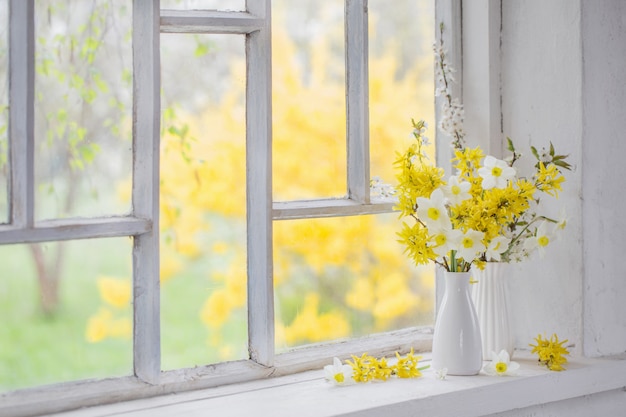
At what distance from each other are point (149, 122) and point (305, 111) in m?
0.38

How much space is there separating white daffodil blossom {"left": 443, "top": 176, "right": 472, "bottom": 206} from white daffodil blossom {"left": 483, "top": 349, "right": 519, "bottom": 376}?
33 centimetres

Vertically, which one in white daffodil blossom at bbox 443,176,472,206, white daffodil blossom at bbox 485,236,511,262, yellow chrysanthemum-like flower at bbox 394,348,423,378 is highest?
white daffodil blossom at bbox 443,176,472,206

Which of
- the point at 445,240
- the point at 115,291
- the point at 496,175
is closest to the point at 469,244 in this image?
the point at 445,240

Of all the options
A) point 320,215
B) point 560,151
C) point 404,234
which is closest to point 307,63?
point 320,215

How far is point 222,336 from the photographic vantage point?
168 centimetres

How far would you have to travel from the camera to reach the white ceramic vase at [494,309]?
68.5 inches

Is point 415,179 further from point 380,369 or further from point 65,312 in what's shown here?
point 65,312

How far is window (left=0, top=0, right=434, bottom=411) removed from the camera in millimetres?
1472

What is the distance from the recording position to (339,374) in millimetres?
1604

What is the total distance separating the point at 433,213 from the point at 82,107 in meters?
0.68

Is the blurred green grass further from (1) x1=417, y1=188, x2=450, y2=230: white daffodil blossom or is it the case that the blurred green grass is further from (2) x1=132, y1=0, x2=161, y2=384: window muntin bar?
(1) x1=417, y1=188, x2=450, y2=230: white daffodil blossom

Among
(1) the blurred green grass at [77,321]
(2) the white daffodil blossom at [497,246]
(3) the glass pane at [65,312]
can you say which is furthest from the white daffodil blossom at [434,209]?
(3) the glass pane at [65,312]

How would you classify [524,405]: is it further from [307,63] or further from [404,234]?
[307,63]

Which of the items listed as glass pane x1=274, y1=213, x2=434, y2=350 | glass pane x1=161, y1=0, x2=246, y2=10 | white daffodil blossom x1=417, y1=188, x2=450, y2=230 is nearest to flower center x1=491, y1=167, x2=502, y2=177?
white daffodil blossom x1=417, y1=188, x2=450, y2=230
